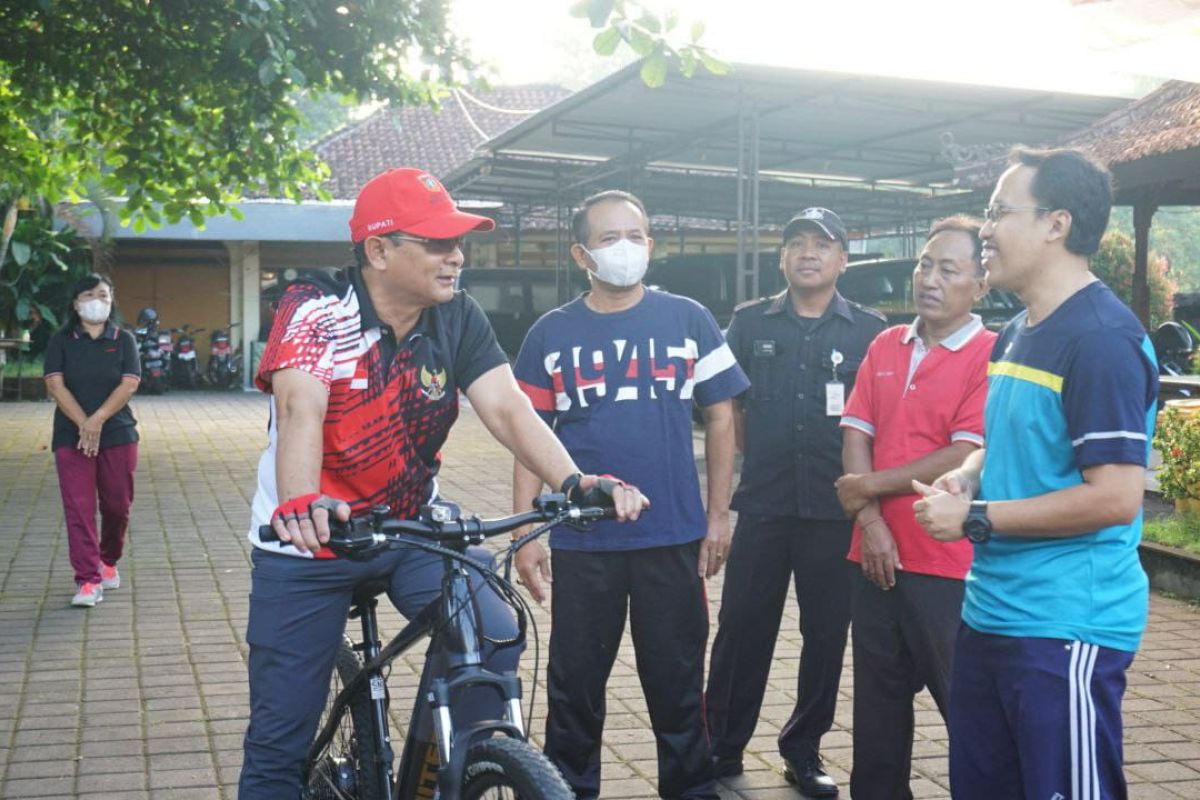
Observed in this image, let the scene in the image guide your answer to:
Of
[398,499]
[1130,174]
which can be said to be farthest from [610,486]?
[1130,174]

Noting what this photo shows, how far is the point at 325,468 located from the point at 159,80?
1204cm

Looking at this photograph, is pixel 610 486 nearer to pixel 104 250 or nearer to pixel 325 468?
pixel 325 468

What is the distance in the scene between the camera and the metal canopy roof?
16.1 metres

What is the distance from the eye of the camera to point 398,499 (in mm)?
3754

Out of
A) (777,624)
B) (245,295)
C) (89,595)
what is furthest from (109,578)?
(245,295)

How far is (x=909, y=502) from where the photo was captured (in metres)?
4.42

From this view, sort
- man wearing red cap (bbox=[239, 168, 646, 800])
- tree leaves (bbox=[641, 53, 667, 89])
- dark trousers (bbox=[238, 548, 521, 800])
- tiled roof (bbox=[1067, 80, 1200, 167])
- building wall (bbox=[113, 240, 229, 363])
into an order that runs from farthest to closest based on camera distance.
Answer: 1. building wall (bbox=[113, 240, 229, 363])
2. tiled roof (bbox=[1067, 80, 1200, 167])
3. tree leaves (bbox=[641, 53, 667, 89])
4. dark trousers (bbox=[238, 548, 521, 800])
5. man wearing red cap (bbox=[239, 168, 646, 800])

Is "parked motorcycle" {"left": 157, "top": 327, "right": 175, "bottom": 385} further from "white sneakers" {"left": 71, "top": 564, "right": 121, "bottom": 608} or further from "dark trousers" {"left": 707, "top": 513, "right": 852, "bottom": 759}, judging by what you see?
"dark trousers" {"left": 707, "top": 513, "right": 852, "bottom": 759}

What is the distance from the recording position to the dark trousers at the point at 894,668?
14.1ft

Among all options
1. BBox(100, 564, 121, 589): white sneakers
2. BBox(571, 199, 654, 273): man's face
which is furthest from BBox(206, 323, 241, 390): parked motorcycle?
BBox(571, 199, 654, 273): man's face

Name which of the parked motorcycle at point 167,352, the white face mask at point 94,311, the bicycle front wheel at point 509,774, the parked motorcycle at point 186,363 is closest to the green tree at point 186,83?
the white face mask at point 94,311

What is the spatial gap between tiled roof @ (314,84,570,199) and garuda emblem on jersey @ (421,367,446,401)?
31.7 m

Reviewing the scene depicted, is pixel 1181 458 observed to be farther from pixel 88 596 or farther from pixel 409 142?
pixel 409 142

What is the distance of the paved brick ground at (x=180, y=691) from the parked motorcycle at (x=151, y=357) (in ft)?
53.4
